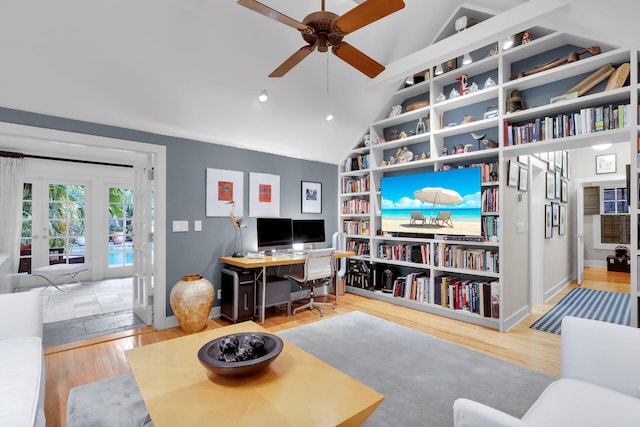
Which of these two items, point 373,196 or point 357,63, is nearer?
point 357,63

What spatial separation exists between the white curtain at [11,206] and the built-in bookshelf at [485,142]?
18.2 ft

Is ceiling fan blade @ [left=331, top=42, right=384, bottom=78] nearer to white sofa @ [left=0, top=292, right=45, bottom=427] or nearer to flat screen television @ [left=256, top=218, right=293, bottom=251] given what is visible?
flat screen television @ [left=256, top=218, right=293, bottom=251]

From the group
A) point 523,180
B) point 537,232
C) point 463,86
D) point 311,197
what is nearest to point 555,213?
point 537,232

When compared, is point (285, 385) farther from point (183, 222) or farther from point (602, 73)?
point (602, 73)

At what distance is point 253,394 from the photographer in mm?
1470

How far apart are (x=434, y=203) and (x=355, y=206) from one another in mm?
1413

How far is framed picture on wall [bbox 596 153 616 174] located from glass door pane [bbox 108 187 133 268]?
9222 millimetres

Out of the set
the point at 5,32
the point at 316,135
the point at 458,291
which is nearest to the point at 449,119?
the point at 316,135

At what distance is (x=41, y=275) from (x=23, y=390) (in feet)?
16.0

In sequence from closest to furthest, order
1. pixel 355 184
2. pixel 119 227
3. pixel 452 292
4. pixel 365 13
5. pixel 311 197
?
pixel 365 13 → pixel 452 292 → pixel 311 197 → pixel 355 184 → pixel 119 227

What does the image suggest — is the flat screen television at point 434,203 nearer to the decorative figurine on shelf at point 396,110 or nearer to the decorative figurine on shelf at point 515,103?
the decorative figurine on shelf at point 515,103

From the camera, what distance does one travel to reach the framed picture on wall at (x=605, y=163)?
5.99 metres

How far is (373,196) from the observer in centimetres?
484

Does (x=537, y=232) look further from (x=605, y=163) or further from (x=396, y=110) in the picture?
(x=605, y=163)
